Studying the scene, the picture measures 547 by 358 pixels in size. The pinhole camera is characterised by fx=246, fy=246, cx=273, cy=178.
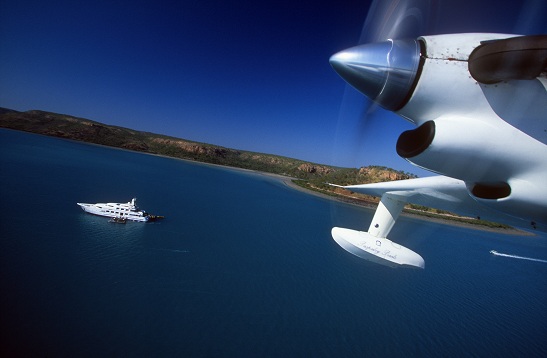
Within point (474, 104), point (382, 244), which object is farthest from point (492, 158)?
point (382, 244)

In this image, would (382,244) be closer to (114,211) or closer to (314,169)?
(114,211)

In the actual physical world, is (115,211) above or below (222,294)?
above

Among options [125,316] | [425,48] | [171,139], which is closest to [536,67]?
[425,48]

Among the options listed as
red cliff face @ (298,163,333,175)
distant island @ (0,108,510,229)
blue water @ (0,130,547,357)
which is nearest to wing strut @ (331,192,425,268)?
blue water @ (0,130,547,357)

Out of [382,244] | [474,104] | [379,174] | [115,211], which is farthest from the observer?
[379,174]

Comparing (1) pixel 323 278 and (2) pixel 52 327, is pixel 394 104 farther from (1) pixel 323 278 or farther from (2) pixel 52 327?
(1) pixel 323 278

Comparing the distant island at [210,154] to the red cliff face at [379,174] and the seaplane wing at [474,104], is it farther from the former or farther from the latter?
the seaplane wing at [474,104]
